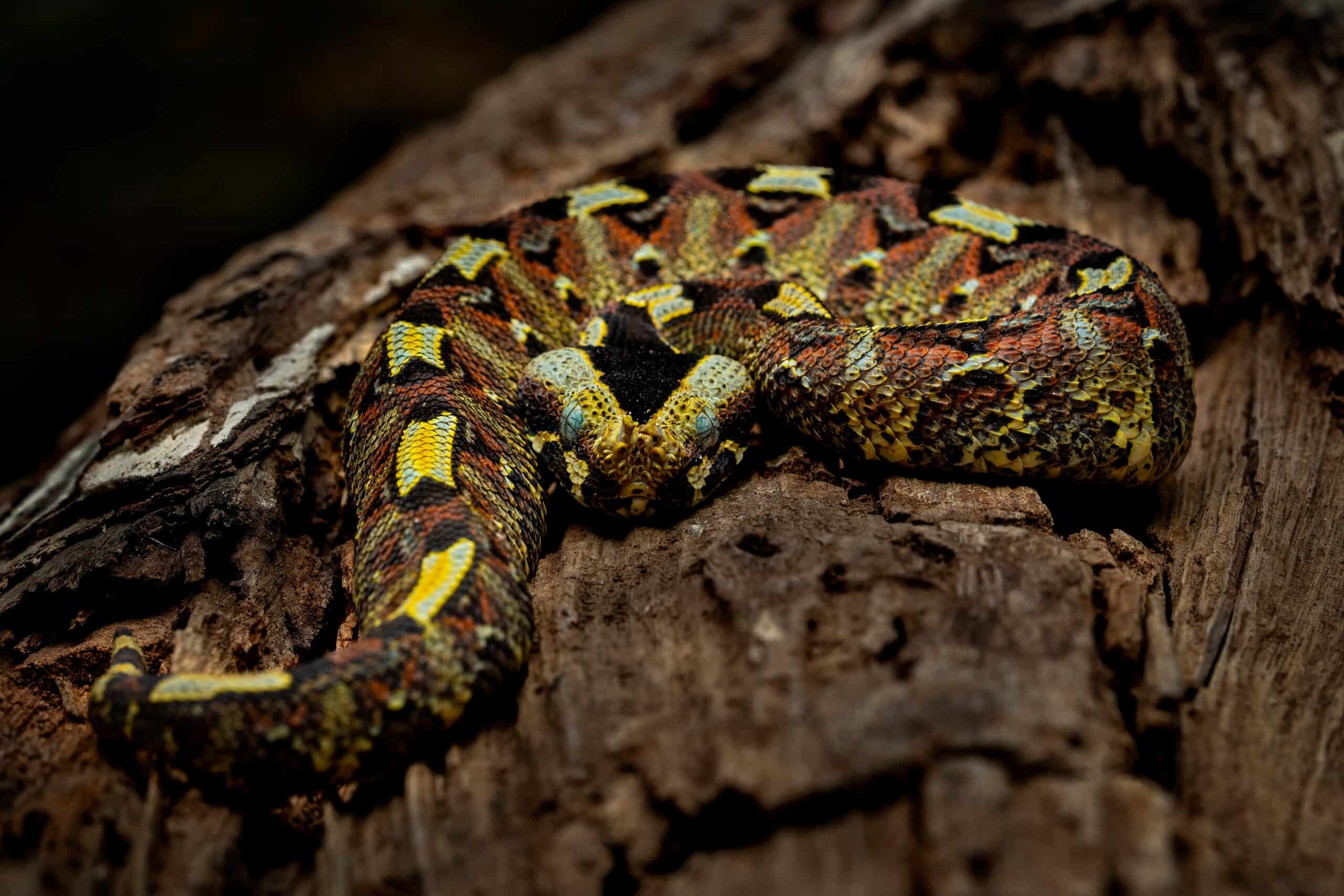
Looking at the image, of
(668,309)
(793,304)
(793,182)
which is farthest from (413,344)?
(793,182)

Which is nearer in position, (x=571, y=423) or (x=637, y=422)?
(x=637, y=422)

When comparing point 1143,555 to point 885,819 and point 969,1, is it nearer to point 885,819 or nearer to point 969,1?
point 885,819

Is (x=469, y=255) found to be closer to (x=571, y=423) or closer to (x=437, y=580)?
(x=571, y=423)

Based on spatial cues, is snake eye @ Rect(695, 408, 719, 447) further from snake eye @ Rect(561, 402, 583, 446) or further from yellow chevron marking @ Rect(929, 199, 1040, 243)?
yellow chevron marking @ Rect(929, 199, 1040, 243)

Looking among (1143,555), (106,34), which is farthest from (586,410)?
(106,34)

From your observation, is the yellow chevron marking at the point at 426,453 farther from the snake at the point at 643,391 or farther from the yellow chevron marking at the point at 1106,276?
the yellow chevron marking at the point at 1106,276

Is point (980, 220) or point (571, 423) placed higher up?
point (980, 220)

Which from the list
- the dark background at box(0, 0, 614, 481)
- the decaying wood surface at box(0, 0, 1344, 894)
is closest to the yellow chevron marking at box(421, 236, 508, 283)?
the decaying wood surface at box(0, 0, 1344, 894)
